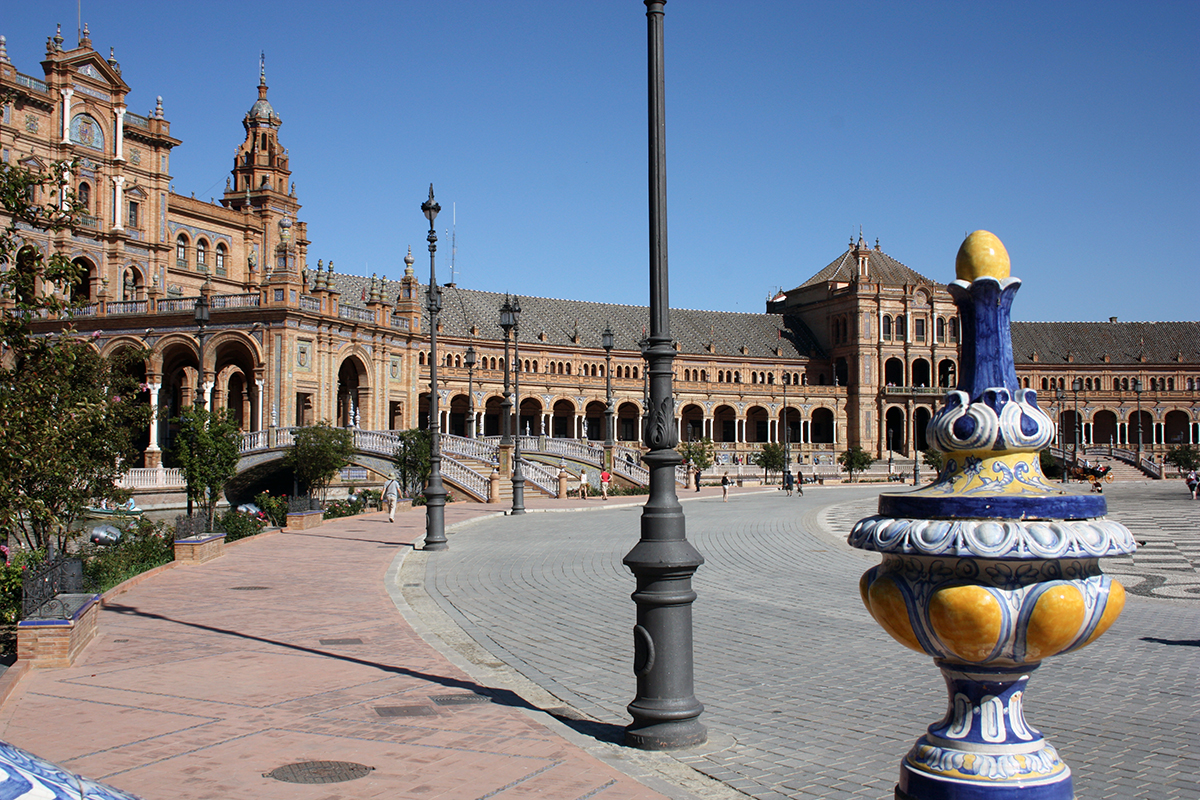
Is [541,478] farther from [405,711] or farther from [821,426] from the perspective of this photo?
[821,426]

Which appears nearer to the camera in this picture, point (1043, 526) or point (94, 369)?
point (1043, 526)

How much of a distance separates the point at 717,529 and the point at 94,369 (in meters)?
15.8

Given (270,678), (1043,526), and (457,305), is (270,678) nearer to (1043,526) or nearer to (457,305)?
(1043,526)

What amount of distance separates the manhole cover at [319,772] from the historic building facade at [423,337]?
1346cm

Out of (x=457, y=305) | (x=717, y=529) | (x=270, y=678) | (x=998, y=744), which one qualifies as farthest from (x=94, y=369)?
(x=457, y=305)

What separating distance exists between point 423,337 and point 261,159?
16712 mm

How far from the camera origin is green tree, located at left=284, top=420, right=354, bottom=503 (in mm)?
36094

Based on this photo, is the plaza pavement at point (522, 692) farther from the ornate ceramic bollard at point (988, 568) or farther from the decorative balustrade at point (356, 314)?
the decorative balustrade at point (356, 314)

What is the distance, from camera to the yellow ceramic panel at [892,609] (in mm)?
3871

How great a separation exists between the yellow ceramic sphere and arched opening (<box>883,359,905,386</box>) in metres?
94.3

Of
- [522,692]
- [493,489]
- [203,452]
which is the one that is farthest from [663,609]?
[493,489]

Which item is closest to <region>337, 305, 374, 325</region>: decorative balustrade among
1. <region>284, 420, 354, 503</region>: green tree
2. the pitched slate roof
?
<region>284, 420, 354, 503</region>: green tree

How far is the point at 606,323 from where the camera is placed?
8569 cm

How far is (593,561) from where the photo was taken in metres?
18.1
